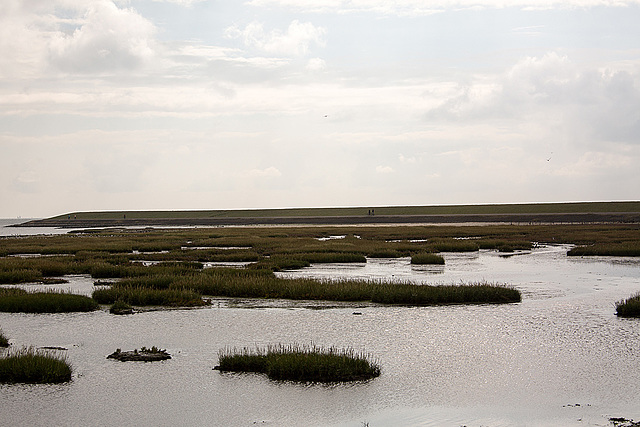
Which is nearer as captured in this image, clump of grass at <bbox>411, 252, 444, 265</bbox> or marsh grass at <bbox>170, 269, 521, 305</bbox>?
marsh grass at <bbox>170, 269, 521, 305</bbox>

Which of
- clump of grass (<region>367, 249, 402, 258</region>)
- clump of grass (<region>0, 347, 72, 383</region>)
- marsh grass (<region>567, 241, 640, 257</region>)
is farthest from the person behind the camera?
clump of grass (<region>367, 249, 402, 258</region>)

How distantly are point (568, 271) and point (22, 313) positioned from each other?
3012 cm

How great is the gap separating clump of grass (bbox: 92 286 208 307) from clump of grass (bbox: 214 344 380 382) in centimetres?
1073

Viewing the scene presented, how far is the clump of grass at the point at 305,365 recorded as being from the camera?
16.1 m

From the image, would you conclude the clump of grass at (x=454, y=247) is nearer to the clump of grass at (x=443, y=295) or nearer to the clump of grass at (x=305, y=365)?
the clump of grass at (x=443, y=295)

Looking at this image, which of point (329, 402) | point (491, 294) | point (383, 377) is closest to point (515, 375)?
point (383, 377)

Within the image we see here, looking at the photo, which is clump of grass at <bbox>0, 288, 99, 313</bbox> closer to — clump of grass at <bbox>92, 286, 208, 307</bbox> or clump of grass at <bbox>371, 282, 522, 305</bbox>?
clump of grass at <bbox>92, 286, 208, 307</bbox>

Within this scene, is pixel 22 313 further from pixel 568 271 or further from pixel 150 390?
pixel 568 271

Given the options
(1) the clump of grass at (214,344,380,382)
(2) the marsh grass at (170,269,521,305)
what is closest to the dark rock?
(1) the clump of grass at (214,344,380,382)

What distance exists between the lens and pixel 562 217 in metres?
134

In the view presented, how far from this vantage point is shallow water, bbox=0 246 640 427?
13.9m

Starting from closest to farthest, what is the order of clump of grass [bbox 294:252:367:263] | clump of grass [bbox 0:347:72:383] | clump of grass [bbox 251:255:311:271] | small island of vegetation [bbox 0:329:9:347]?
clump of grass [bbox 0:347:72:383] < small island of vegetation [bbox 0:329:9:347] < clump of grass [bbox 251:255:311:271] < clump of grass [bbox 294:252:367:263]

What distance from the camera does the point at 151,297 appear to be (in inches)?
1102

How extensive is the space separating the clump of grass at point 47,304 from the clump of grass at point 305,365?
418 inches
